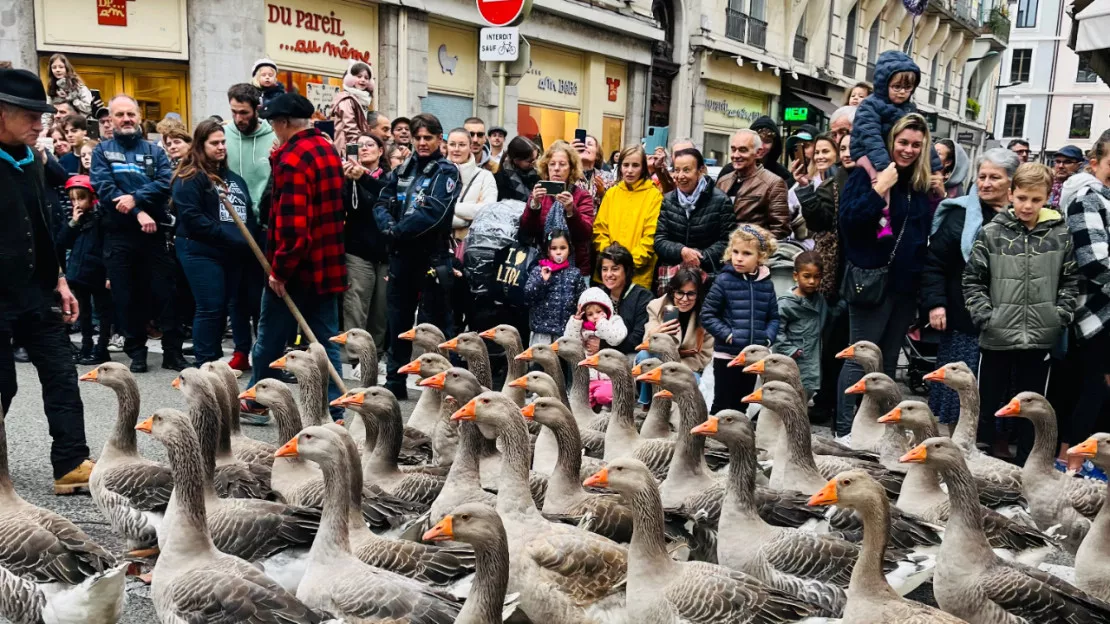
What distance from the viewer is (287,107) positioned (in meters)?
6.67

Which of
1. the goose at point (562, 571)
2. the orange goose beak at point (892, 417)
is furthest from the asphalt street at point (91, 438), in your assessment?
the orange goose beak at point (892, 417)

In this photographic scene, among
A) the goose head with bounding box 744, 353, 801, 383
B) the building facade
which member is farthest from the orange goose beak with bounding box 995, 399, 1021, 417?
the building facade

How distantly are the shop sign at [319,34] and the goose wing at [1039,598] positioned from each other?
43.1ft

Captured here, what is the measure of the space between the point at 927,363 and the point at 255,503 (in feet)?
23.6

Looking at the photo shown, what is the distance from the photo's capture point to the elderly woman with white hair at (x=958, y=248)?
23.0ft

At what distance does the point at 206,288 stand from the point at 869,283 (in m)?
5.41

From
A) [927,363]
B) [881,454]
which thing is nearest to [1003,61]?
[927,363]

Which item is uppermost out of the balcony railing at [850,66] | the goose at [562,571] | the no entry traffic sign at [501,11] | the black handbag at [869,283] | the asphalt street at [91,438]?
the balcony railing at [850,66]

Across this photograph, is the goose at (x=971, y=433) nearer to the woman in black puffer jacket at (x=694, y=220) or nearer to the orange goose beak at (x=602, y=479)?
the woman in black puffer jacket at (x=694, y=220)

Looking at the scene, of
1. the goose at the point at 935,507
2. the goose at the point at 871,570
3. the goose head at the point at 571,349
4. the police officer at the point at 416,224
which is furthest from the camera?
the police officer at the point at 416,224

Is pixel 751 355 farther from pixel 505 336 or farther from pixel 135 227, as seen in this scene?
pixel 135 227

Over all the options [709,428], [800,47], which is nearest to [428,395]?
[709,428]

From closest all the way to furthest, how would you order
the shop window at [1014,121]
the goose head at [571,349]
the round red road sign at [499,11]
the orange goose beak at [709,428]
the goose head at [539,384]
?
1. the orange goose beak at [709,428]
2. the goose head at [539,384]
3. the goose head at [571,349]
4. the round red road sign at [499,11]
5. the shop window at [1014,121]

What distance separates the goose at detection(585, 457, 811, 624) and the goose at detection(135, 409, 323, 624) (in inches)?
52.0
